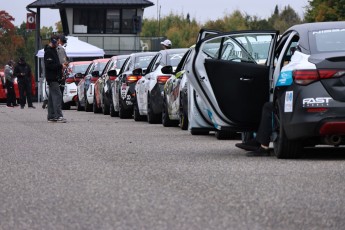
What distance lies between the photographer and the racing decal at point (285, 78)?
13.5m

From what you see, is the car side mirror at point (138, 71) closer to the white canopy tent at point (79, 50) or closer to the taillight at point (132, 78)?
the taillight at point (132, 78)

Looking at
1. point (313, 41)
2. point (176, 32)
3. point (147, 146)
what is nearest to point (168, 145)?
point (147, 146)

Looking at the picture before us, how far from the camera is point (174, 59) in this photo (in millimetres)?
24047

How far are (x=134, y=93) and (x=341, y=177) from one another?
650 inches

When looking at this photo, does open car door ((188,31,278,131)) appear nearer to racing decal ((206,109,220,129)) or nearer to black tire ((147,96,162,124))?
racing decal ((206,109,220,129))

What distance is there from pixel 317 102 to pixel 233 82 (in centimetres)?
173

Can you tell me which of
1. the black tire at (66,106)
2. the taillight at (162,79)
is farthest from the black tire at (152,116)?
the black tire at (66,106)

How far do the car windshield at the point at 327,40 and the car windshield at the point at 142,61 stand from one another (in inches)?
564

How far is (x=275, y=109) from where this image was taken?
1411 centimetres

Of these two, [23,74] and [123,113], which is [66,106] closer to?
[23,74]

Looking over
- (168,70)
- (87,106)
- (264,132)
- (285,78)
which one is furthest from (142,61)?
A: (285,78)

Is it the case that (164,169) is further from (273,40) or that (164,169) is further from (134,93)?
(134,93)

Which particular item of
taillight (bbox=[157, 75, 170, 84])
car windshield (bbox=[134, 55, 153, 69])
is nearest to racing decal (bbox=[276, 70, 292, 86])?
taillight (bbox=[157, 75, 170, 84])

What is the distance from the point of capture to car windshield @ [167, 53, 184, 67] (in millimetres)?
23938
